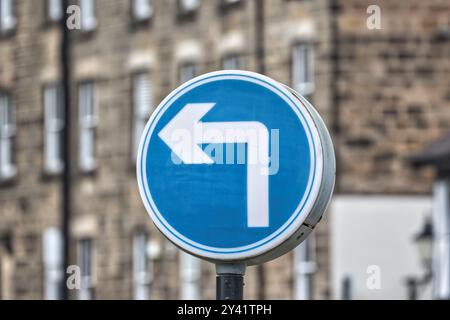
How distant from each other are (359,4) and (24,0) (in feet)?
33.9

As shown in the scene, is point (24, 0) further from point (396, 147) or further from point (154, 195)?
point (154, 195)

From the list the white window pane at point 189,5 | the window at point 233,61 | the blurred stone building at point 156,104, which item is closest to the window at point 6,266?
the blurred stone building at point 156,104

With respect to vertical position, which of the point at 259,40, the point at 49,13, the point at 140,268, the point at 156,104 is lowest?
the point at 140,268

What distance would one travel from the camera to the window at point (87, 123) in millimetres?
36594

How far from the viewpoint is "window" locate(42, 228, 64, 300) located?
3691 cm

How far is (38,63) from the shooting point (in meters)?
38.3

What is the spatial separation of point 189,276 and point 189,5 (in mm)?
4817

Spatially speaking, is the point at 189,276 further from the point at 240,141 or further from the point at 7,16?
the point at 240,141

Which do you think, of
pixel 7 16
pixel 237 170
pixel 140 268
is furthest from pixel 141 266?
pixel 237 170

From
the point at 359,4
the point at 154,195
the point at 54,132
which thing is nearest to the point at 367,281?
the point at 359,4

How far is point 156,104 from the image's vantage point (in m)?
34.4

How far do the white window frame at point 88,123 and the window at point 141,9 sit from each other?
5.26ft
